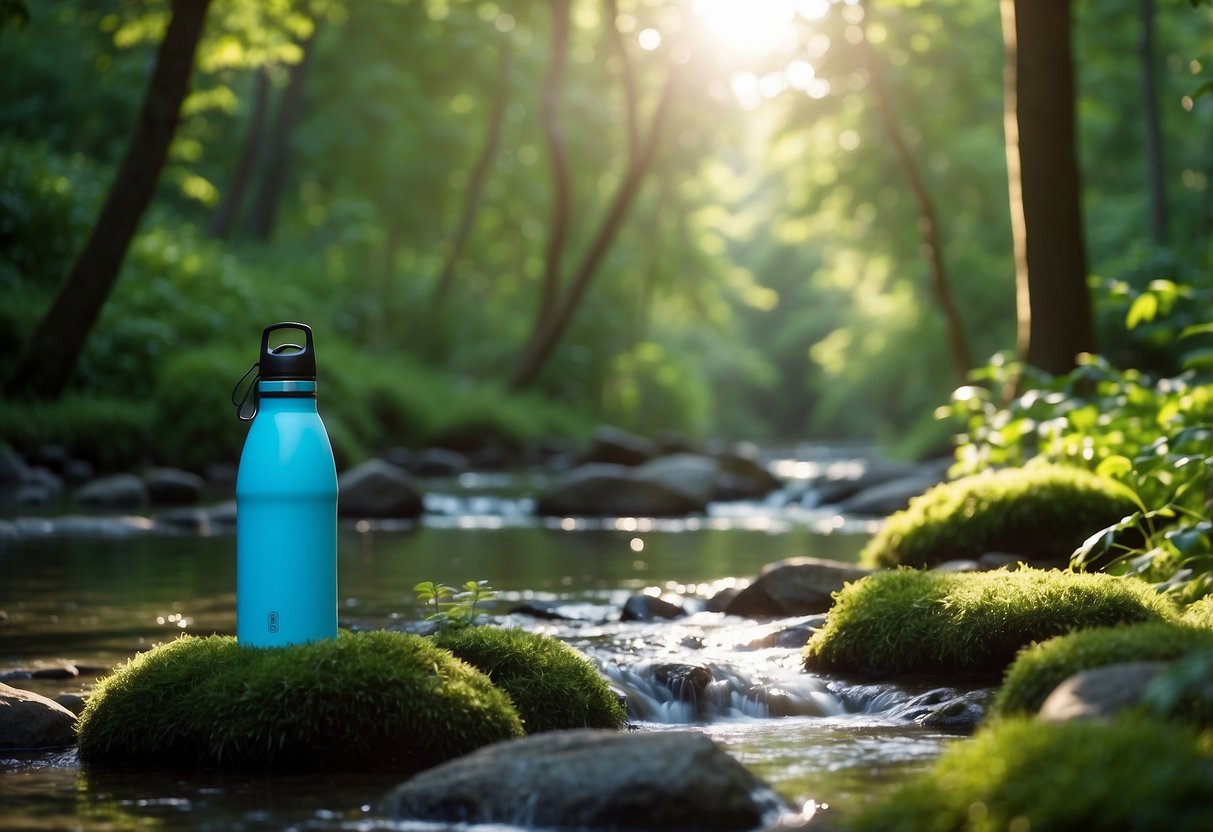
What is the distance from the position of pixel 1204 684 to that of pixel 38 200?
21.9m

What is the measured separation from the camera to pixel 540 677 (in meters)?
6.03

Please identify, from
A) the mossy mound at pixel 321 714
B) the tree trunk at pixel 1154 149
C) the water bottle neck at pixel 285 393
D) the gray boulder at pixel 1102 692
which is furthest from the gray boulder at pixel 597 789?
the tree trunk at pixel 1154 149

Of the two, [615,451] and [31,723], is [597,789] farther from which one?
[615,451]

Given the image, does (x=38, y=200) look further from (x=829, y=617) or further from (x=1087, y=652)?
(x=1087, y=652)

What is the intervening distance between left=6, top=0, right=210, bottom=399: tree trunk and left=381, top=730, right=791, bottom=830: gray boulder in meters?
13.4

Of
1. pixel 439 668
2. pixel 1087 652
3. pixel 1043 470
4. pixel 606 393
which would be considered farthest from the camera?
pixel 606 393

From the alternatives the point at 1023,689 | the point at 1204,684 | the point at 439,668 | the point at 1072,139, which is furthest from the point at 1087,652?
the point at 1072,139

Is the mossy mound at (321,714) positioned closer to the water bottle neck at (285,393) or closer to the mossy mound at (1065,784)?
the water bottle neck at (285,393)

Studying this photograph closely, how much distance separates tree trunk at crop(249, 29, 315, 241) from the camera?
3594cm

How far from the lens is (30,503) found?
1703 centimetres

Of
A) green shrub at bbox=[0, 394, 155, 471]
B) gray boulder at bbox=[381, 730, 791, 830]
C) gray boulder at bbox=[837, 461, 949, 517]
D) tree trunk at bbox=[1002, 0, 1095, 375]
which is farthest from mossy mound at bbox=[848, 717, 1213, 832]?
green shrub at bbox=[0, 394, 155, 471]

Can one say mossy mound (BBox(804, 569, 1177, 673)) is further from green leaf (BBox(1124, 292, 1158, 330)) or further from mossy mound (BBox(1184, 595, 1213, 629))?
green leaf (BBox(1124, 292, 1158, 330))

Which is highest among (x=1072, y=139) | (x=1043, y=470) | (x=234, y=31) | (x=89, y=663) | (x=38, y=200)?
(x=234, y=31)

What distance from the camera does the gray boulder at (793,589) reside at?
9328 millimetres
